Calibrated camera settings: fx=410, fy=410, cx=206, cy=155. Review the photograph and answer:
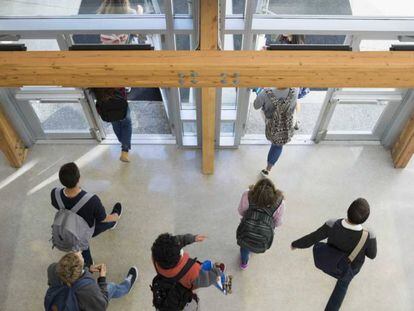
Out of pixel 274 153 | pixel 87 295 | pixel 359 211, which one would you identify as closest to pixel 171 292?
pixel 87 295

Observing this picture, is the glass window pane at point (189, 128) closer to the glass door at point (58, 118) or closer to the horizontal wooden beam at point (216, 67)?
the glass door at point (58, 118)

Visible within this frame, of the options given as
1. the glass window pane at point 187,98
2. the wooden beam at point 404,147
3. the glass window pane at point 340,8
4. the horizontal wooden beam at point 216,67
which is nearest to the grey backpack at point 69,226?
the horizontal wooden beam at point 216,67

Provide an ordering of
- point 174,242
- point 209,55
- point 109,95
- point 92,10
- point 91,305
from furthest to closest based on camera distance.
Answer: point 109,95, point 92,10, point 209,55, point 91,305, point 174,242

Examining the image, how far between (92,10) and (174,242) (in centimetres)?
244

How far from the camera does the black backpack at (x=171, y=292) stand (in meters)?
2.91

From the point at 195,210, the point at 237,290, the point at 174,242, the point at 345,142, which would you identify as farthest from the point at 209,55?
the point at 345,142

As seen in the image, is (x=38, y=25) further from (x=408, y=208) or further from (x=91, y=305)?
(x=408, y=208)

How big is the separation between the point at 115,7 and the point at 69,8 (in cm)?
45

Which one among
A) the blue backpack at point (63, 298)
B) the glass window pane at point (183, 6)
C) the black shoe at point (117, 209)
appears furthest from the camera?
the black shoe at point (117, 209)

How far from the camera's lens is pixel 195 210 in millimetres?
4594

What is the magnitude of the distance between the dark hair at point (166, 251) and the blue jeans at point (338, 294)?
60.6 inches

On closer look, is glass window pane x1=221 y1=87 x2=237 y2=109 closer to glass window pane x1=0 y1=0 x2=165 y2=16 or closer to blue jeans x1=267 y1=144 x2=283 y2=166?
blue jeans x1=267 y1=144 x2=283 y2=166

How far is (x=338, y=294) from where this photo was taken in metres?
3.62

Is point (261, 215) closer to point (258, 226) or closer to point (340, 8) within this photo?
point (258, 226)
